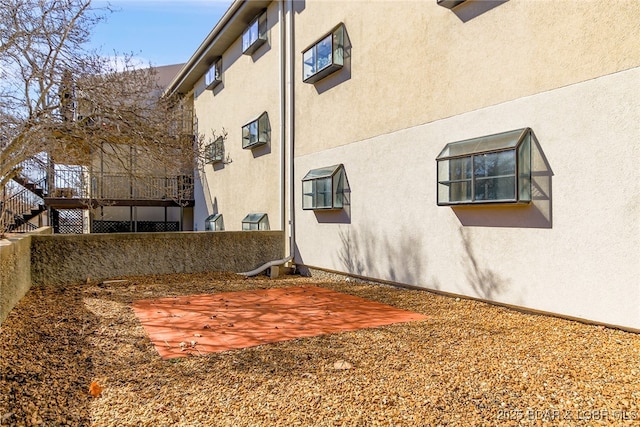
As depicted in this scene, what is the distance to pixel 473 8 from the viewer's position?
598 centimetres

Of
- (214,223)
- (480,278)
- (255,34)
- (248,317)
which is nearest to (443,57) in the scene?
(480,278)

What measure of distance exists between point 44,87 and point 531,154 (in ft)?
21.8

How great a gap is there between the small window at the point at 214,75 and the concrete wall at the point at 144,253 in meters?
8.07

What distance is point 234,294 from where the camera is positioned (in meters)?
7.43

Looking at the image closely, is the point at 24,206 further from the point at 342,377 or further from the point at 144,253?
the point at 342,377

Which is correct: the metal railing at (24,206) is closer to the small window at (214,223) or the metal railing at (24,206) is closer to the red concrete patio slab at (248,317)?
the small window at (214,223)

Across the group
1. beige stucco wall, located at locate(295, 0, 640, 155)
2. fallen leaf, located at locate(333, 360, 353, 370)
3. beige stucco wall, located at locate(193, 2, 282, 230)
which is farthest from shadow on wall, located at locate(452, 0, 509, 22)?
beige stucco wall, located at locate(193, 2, 282, 230)

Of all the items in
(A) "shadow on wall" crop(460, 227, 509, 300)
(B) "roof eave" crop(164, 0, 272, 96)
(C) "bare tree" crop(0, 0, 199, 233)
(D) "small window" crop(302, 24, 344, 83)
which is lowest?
(A) "shadow on wall" crop(460, 227, 509, 300)

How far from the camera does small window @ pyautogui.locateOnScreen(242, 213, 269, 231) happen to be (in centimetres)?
1177

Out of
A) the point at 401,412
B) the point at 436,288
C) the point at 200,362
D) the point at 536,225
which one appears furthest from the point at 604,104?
the point at 200,362

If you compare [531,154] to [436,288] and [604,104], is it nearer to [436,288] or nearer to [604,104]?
[604,104]

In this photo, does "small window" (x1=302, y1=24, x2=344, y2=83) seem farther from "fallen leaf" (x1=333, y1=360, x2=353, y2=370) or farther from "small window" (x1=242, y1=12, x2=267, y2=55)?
"fallen leaf" (x1=333, y1=360, x2=353, y2=370)

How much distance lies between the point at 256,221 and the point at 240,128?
12.0 feet

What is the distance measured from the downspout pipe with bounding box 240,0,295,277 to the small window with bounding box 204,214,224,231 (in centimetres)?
506
